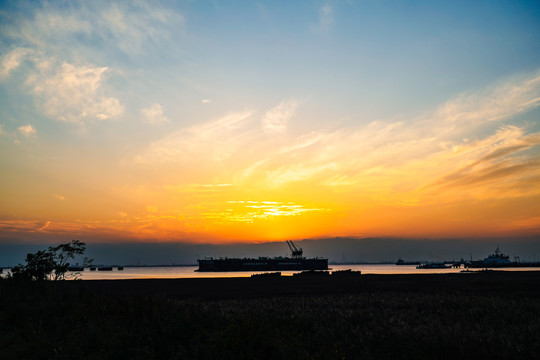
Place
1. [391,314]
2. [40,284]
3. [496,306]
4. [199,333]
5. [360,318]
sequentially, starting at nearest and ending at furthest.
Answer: [199,333], [360,318], [391,314], [496,306], [40,284]

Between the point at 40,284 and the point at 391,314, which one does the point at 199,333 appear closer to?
the point at 391,314

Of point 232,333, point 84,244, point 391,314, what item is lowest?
point 391,314

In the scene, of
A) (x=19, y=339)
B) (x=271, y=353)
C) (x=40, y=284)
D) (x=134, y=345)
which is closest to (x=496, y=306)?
(x=271, y=353)

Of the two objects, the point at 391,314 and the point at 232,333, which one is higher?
the point at 232,333

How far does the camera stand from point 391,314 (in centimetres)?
2642

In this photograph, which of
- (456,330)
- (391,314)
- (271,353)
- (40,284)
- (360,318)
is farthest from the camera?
(40,284)

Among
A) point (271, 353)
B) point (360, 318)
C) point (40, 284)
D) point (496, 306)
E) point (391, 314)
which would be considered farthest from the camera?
point (40, 284)

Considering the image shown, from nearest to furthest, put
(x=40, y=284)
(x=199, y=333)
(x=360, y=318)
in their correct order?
(x=199, y=333) < (x=360, y=318) < (x=40, y=284)

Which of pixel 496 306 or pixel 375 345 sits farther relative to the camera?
pixel 496 306

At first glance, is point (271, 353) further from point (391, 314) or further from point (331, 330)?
point (391, 314)

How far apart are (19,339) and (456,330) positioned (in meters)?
21.8

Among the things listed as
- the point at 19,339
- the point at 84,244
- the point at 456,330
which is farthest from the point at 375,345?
the point at 84,244

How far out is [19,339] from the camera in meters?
17.3

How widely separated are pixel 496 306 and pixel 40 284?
126 feet
